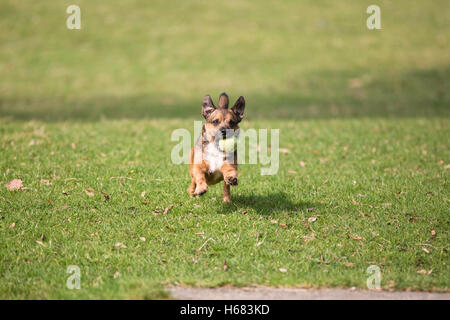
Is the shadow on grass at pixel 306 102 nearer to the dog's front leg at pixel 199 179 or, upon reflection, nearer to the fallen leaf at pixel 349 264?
the dog's front leg at pixel 199 179

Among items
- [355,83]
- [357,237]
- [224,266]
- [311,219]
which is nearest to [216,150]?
[224,266]

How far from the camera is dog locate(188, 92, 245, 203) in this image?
6977 mm

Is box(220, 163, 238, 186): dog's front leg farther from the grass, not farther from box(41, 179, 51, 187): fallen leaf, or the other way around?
box(41, 179, 51, 187): fallen leaf

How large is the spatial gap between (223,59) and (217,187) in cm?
1841

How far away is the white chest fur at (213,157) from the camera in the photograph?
23.2 feet

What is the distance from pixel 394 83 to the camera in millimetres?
22516

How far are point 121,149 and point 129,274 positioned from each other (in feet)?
17.3

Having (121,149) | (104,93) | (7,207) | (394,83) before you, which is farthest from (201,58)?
(7,207)

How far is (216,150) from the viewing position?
23.2ft

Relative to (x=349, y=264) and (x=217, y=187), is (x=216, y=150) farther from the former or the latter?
(x=349, y=264)

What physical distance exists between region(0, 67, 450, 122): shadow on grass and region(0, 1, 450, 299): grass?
110mm

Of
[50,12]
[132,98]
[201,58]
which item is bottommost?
[132,98]

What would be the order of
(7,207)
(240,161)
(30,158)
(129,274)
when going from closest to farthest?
(129,274)
(7,207)
(30,158)
(240,161)
